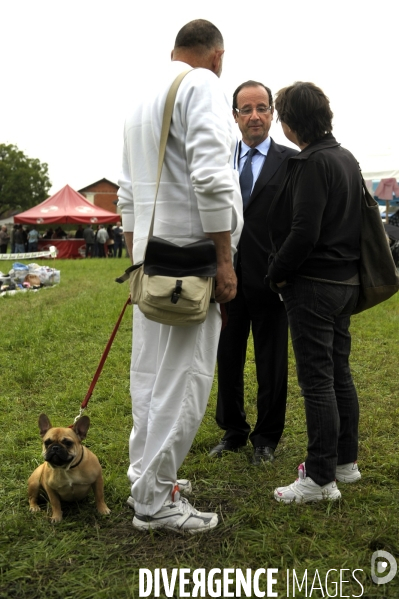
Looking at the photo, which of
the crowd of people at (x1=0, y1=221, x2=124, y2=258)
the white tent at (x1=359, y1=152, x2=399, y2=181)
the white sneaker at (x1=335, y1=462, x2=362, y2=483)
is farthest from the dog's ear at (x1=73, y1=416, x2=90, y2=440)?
the crowd of people at (x1=0, y1=221, x2=124, y2=258)

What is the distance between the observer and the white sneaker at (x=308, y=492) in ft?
10.1

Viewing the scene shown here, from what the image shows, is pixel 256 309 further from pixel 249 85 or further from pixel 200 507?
pixel 249 85

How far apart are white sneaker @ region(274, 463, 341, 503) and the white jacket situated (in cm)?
126

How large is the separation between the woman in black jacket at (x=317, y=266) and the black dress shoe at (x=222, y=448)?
74cm

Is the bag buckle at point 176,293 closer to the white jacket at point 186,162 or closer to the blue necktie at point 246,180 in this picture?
the white jacket at point 186,162

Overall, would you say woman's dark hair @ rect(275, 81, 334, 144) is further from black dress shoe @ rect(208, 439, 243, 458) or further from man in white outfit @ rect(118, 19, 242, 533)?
black dress shoe @ rect(208, 439, 243, 458)

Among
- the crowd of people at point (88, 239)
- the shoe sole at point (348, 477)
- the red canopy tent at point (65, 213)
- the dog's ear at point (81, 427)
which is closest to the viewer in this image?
the dog's ear at point (81, 427)

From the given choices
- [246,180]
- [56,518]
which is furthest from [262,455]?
[246,180]

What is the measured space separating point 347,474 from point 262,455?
0.57m

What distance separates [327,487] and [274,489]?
1.05 feet

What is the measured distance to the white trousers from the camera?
2.78 m

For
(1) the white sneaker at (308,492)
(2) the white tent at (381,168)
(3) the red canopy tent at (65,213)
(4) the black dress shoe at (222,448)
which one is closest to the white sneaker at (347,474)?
(1) the white sneaker at (308,492)

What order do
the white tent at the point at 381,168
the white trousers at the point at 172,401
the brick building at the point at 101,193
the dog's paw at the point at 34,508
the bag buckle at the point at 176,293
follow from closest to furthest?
the bag buckle at the point at 176,293 < the white trousers at the point at 172,401 < the dog's paw at the point at 34,508 < the white tent at the point at 381,168 < the brick building at the point at 101,193

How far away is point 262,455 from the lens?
3727 mm
